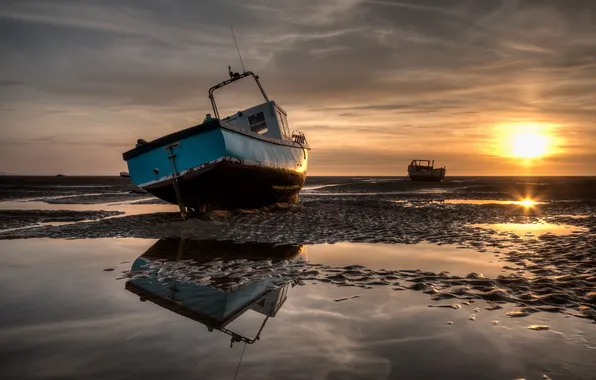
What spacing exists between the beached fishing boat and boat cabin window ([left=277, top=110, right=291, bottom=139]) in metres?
1.74

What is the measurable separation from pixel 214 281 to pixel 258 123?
1618 centimetres

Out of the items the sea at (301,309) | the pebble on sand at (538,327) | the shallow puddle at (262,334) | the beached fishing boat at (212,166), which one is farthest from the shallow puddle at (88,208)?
the pebble on sand at (538,327)

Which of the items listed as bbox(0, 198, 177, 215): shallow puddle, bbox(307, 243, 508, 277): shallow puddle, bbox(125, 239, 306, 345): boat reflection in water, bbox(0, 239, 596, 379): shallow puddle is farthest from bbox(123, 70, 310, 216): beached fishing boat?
bbox(0, 239, 596, 379): shallow puddle

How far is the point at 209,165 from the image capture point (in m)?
15.5

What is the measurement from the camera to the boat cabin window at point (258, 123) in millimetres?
22062

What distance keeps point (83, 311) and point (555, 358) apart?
4866mm

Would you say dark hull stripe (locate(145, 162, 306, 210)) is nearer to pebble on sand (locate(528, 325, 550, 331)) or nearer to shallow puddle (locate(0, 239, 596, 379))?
shallow puddle (locate(0, 239, 596, 379))

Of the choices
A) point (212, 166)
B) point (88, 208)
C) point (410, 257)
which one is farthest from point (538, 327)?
point (88, 208)

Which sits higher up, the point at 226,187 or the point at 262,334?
the point at 226,187

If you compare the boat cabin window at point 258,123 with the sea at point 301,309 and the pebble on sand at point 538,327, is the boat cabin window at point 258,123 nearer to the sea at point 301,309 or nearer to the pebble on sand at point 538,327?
the sea at point 301,309

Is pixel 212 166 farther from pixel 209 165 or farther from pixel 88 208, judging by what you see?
pixel 88 208

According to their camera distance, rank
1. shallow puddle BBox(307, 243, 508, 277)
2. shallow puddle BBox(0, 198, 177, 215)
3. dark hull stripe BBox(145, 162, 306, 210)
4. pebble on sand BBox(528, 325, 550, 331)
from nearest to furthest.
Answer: pebble on sand BBox(528, 325, 550, 331) → shallow puddle BBox(307, 243, 508, 277) → dark hull stripe BBox(145, 162, 306, 210) → shallow puddle BBox(0, 198, 177, 215)

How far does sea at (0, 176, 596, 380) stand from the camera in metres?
3.56

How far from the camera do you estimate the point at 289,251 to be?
9.62 m
